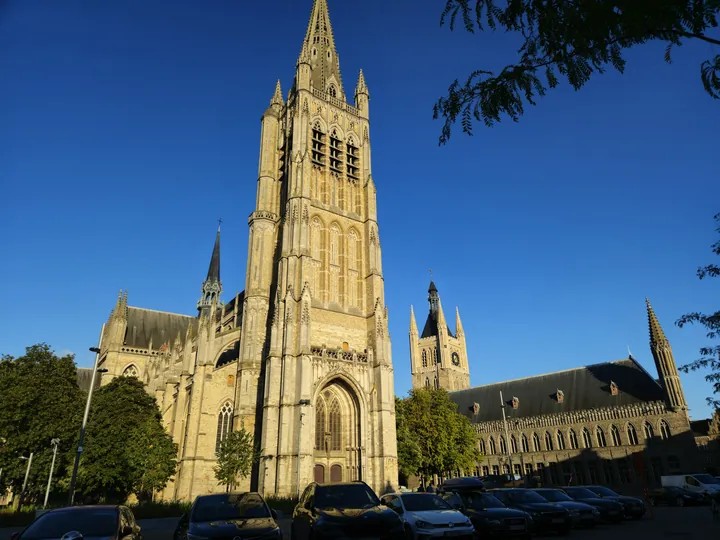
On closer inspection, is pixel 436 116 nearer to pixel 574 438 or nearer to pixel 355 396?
pixel 355 396

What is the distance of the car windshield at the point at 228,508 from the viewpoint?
28.5ft

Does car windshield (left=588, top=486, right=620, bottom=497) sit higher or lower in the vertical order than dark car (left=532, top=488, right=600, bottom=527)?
higher

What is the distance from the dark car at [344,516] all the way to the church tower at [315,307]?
19002mm

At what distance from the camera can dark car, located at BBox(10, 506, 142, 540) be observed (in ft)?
22.5

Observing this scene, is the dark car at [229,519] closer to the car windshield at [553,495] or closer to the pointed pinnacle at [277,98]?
the car windshield at [553,495]

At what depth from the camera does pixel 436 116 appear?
5.12m

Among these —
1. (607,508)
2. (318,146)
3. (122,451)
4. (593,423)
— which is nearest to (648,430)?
(593,423)

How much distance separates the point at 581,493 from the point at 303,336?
62.4 feet

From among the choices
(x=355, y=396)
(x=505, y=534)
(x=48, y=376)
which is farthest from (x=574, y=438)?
(x=48, y=376)

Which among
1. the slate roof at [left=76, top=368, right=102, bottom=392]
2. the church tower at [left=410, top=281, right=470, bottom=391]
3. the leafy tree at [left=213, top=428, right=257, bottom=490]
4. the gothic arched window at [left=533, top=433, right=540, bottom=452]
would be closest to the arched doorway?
the leafy tree at [left=213, top=428, right=257, bottom=490]

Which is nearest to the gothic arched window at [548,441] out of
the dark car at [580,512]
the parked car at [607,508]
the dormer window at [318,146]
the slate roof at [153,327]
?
the dormer window at [318,146]

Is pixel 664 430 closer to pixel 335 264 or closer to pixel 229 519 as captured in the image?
pixel 335 264

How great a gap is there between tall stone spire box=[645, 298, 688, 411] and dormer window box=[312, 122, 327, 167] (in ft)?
121

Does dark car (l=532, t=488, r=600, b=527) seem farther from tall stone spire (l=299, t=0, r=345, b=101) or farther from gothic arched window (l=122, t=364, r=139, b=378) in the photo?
gothic arched window (l=122, t=364, r=139, b=378)
